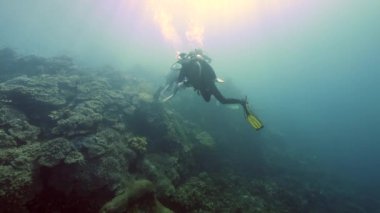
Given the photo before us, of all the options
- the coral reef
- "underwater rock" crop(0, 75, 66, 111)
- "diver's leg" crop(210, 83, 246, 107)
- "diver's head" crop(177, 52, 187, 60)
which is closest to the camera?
the coral reef

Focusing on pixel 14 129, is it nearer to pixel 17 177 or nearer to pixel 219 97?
pixel 17 177

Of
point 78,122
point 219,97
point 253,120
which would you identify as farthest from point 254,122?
point 78,122

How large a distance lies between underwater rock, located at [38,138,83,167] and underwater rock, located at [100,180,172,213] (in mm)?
1573

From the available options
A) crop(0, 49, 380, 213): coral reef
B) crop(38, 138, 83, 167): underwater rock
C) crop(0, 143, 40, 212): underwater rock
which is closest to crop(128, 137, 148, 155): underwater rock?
crop(0, 49, 380, 213): coral reef

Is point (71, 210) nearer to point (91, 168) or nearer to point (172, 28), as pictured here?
point (91, 168)


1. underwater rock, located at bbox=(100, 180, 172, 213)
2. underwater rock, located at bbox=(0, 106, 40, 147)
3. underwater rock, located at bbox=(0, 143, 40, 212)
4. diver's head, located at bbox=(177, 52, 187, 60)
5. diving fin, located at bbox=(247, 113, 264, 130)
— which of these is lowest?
underwater rock, located at bbox=(100, 180, 172, 213)

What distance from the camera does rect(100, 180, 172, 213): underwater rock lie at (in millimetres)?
6821

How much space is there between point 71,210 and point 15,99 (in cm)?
606

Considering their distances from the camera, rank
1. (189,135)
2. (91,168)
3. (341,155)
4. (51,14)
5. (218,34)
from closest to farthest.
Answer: (91,168) < (189,135) < (341,155) < (51,14) < (218,34)

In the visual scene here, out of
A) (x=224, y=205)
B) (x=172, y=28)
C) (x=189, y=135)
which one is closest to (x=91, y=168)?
(x=224, y=205)

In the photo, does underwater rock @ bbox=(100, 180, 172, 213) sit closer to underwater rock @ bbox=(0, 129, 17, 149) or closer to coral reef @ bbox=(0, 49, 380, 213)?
coral reef @ bbox=(0, 49, 380, 213)

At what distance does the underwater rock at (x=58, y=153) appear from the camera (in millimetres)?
7141

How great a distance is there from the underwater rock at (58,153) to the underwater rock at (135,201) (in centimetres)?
157

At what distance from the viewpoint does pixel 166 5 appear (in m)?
73.0
